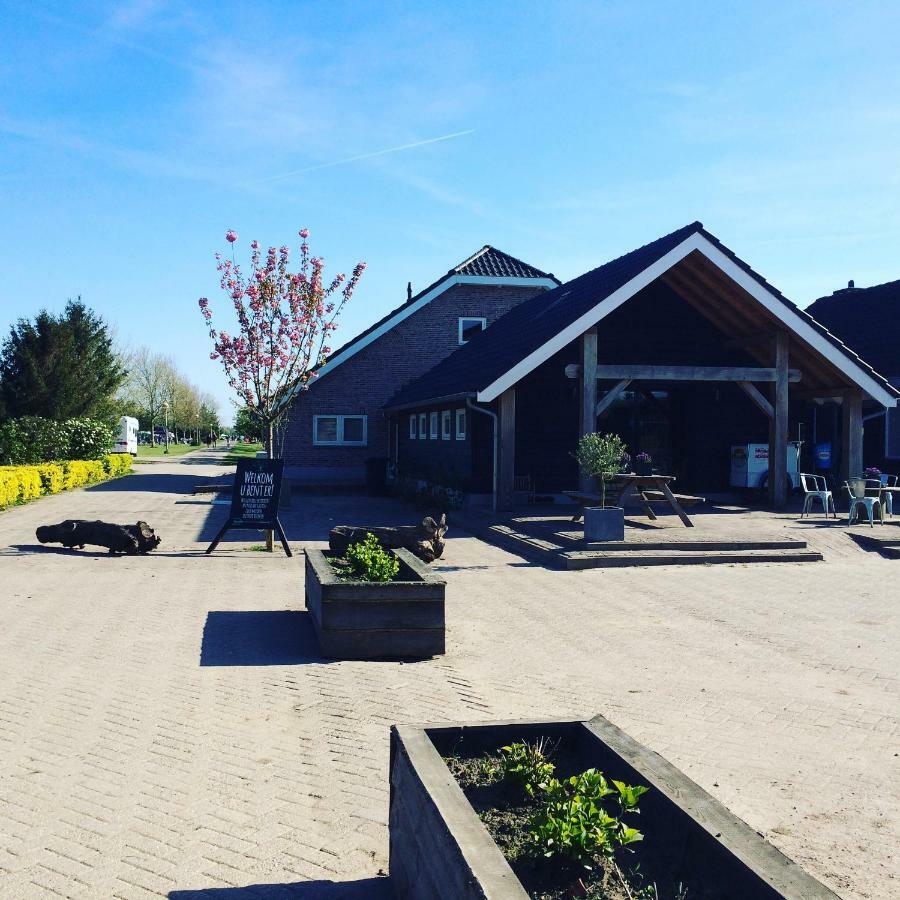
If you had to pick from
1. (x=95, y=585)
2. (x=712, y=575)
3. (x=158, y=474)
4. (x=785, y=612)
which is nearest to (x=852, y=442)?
(x=712, y=575)

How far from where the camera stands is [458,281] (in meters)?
30.8

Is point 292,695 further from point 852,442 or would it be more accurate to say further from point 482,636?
point 852,442

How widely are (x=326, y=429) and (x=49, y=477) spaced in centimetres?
873

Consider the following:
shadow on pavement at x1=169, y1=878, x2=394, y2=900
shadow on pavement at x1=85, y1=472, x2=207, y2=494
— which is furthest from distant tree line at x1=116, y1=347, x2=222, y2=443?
shadow on pavement at x1=169, y1=878, x2=394, y2=900

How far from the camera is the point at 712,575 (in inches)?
482

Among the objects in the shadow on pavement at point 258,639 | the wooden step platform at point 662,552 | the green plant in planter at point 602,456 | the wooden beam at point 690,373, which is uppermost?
the wooden beam at point 690,373

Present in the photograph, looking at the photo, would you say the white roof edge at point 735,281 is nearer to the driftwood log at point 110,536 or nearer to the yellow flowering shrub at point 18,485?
the driftwood log at point 110,536

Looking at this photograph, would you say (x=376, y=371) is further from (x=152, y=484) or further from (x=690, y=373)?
(x=690, y=373)

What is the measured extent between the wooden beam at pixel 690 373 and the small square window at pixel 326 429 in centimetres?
1421

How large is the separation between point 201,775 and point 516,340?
52.2 feet

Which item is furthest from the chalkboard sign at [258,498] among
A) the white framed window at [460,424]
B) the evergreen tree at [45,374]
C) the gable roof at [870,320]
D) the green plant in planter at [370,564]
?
the evergreen tree at [45,374]

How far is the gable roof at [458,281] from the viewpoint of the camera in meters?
30.2

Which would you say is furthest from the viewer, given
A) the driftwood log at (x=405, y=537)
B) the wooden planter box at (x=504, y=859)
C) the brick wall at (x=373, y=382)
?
the brick wall at (x=373, y=382)

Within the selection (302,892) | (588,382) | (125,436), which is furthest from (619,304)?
(125,436)
